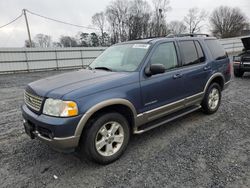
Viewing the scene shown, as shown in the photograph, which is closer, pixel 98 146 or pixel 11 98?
pixel 98 146

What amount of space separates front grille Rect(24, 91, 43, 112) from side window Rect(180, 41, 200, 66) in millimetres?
2757

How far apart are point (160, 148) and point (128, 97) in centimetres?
111

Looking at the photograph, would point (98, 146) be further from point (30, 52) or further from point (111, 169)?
point (30, 52)

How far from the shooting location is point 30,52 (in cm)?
1593

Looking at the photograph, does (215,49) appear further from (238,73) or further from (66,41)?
(66,41)

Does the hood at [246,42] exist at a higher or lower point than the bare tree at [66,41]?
lower

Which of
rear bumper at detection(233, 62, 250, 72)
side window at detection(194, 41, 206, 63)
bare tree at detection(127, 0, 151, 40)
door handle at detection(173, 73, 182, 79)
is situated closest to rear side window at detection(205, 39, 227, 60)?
side window at detection(194, 41, 206, 63)

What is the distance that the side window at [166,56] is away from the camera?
135 inches

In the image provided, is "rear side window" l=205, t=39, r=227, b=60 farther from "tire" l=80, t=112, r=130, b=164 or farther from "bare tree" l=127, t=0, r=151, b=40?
"bare tree" l=127, t=0, r=151, b=40

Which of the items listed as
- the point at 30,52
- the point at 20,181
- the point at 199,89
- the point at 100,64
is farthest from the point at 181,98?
the point at 30,52

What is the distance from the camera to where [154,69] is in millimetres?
3064

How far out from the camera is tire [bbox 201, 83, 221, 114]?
4.52m

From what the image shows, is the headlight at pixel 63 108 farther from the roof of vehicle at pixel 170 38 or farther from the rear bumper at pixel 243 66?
the rear bumper at pixel 243 66

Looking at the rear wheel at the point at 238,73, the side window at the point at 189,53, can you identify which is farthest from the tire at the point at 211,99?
the rear wheel at the point at 238,73
